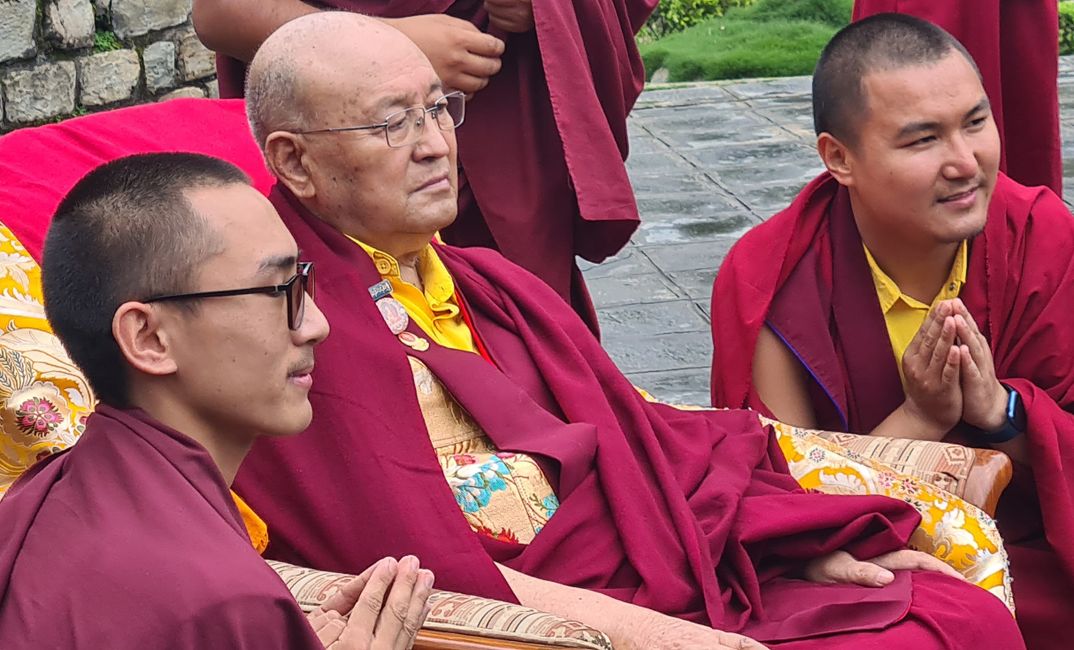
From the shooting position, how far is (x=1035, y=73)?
4.36 m

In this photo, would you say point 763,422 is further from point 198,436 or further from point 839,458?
point 198,436

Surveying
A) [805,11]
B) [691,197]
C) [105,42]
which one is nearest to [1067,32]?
[805,11]

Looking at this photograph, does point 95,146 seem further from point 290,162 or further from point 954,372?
point 954,372

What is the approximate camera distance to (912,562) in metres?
2.85

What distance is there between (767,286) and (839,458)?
477 millimetres

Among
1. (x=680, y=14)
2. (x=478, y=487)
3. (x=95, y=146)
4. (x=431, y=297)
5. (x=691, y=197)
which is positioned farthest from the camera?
(x=680, y=14)

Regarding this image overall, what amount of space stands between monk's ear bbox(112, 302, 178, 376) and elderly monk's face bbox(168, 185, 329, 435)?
0.05 ft

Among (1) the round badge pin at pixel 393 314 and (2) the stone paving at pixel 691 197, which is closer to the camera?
(1) the round badge pin at pixel 393 314

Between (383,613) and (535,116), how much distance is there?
1.85 m

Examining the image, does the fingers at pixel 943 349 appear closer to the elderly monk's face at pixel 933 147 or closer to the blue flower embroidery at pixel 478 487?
the elderly monk's face at pixel 933 147

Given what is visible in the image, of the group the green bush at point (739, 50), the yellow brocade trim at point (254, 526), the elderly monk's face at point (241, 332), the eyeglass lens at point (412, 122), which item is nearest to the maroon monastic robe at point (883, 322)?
the eyeglass lens at point (412, 122)

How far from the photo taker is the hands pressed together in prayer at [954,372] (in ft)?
10.5

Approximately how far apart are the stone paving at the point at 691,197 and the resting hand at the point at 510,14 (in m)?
1.63

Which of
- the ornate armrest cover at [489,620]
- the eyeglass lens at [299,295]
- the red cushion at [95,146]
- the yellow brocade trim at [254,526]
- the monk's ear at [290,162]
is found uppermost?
the eyeglass lens at [299,295]
